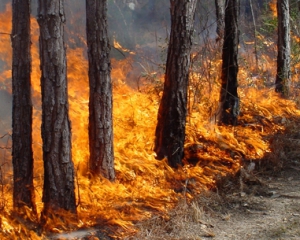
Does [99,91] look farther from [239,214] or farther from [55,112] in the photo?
[239,214]

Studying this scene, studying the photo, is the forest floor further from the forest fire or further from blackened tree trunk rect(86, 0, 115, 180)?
blackened tree trunk rect(86, 0, 115, 180)

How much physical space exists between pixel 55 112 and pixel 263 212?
3.36 m

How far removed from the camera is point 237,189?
7301 millimetres

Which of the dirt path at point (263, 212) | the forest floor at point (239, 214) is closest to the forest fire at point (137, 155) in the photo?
the forest floor at point (239, 214)

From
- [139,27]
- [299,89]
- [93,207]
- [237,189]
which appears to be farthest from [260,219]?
[139,27]

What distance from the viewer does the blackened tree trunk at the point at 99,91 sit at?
264 inches

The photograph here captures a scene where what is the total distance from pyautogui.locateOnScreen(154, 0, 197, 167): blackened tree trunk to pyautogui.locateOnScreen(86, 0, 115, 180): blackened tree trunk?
3.99 feet

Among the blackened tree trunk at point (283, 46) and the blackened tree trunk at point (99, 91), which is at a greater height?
the blackened tree trunk at point (283, 46)

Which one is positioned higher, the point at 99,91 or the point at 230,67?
the point at 230,67

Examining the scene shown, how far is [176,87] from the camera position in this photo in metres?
7.54

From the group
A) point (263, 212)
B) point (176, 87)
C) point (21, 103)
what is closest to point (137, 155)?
point (176, 87)

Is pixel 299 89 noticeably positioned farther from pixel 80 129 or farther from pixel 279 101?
pixel 80 129

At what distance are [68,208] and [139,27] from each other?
19.8 m

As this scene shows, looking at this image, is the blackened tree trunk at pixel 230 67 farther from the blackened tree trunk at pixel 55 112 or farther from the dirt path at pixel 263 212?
the blackened tree trunk at pixel 55 112
